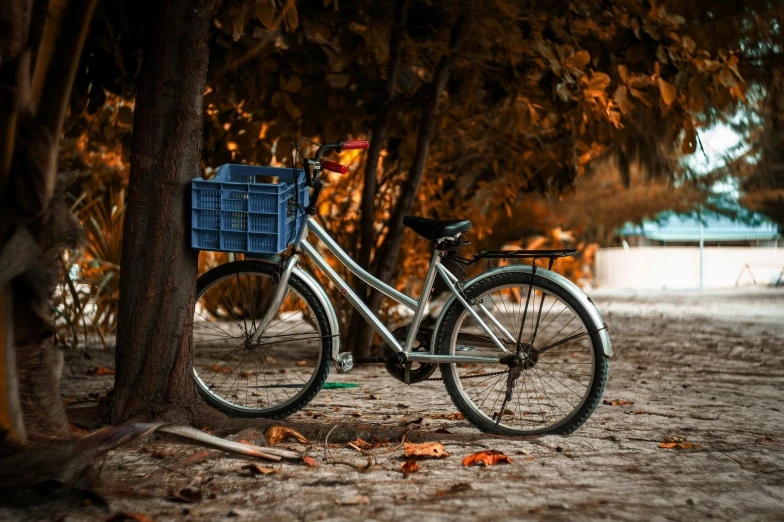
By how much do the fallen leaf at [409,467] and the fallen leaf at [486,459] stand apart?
20cm

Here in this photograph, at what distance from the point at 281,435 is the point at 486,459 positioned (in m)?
0.93

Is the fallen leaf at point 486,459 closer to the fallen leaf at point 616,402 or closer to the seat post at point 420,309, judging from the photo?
the seat post at point 420,309

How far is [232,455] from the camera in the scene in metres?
3.39

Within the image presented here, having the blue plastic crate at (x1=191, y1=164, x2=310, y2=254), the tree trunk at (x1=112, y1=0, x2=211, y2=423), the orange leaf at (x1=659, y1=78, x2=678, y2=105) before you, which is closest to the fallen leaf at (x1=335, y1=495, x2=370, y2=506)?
the tree trunk at (x1=112, y1=0, x2=211, y2=423)

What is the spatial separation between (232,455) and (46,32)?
66.4 inches

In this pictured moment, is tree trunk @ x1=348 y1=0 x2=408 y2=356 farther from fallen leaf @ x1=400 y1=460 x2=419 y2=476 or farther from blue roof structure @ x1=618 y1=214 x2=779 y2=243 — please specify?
blue roof structure @ x1=618 y1=214 x2=779 y2=243

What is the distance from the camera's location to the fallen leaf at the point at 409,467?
10.5ft

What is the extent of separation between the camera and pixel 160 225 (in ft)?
12.5

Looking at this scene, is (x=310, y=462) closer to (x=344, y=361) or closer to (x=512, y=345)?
(x=344, y=361)

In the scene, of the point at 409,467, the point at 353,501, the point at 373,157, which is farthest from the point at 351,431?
the point at 373,157

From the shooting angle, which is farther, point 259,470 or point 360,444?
point 360,444

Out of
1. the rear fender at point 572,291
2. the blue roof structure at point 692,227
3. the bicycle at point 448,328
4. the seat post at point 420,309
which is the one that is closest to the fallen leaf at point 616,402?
the bicycle at point 448,328

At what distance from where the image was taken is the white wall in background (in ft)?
72.1

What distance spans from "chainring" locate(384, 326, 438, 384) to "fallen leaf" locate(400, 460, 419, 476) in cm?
78
